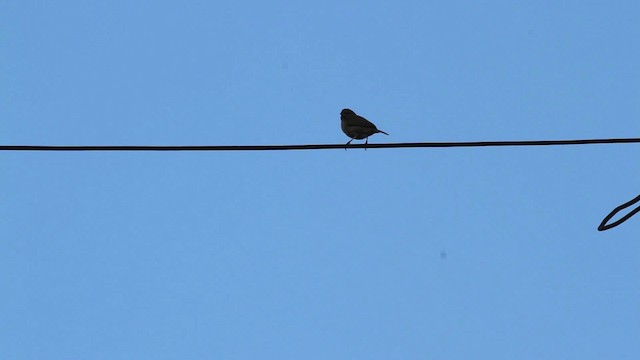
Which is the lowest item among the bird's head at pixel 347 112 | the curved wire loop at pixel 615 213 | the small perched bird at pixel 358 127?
the curved wire loop at pixel 615 213

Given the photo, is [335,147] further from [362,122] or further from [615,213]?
[362,122]

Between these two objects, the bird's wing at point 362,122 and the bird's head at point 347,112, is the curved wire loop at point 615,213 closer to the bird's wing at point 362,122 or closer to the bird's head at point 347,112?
the bird's wing at point 362,122

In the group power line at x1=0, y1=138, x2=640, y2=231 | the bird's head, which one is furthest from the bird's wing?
power line at x1=0, y1=138, x2=640, y2=231

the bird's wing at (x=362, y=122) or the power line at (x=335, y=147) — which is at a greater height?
the bird's wing at (x=362, y=122)

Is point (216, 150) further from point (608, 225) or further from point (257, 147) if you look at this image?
point (608, 225)

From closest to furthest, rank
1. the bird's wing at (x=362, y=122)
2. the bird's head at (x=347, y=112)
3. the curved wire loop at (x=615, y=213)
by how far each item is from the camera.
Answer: the curved wire loop at (x=615, y=213), the bird's wing at (x=362, y=122), the bird's head at (x=347, y=112)

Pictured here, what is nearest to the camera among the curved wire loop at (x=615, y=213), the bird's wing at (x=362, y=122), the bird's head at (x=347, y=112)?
the curved wire loop at (x=615, y=213)

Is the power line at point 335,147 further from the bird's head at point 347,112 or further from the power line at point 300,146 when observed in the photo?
the bird's head at point 347,112

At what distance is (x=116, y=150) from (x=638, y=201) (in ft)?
11.8

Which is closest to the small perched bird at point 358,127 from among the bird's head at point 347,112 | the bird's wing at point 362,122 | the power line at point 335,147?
the bird's wing at point 362,122

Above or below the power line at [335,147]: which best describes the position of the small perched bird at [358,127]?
above

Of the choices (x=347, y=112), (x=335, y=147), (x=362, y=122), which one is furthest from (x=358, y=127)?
(x=335, y=147)

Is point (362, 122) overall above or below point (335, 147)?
above

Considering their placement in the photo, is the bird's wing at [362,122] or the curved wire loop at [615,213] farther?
the bird's wing at [362,122]
